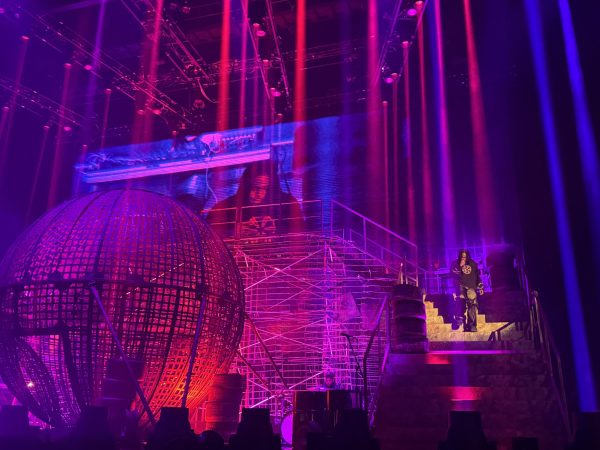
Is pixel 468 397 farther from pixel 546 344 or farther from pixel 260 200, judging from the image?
pixel 260 200

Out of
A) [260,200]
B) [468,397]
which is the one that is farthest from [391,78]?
[468,397]

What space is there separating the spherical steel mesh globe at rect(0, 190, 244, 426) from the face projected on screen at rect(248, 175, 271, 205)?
419 inches

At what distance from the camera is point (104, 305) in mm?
3293

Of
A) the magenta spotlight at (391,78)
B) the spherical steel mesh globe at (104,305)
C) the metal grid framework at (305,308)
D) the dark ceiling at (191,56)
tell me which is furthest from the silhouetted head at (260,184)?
the spherical steel mesh globe at (104,305)

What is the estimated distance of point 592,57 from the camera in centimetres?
823

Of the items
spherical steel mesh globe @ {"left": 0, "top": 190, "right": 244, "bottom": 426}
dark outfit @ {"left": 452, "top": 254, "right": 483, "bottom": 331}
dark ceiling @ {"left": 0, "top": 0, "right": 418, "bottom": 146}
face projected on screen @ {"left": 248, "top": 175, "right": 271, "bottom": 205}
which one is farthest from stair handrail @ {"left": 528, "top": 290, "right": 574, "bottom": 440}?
face projected on screen @ {"left": 248, "top": 175, "right": 271, "bottom": 205}

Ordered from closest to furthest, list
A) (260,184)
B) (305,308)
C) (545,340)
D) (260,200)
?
(545,340)
(305,308)
(260,200)
(260,184)

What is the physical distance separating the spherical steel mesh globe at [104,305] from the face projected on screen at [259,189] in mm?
10638

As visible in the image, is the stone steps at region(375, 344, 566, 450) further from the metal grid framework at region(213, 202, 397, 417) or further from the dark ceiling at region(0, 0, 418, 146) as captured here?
the dark ceiling at region(0, 0, 418, 146)

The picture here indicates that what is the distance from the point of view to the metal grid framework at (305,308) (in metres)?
10.2

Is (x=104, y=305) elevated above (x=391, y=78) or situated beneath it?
situated beneath

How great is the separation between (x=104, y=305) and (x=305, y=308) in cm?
852

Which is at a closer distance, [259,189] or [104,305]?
[104,305]

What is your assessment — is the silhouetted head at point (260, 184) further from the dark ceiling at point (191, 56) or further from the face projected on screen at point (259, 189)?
the dark ceiling at point (191, 56)
